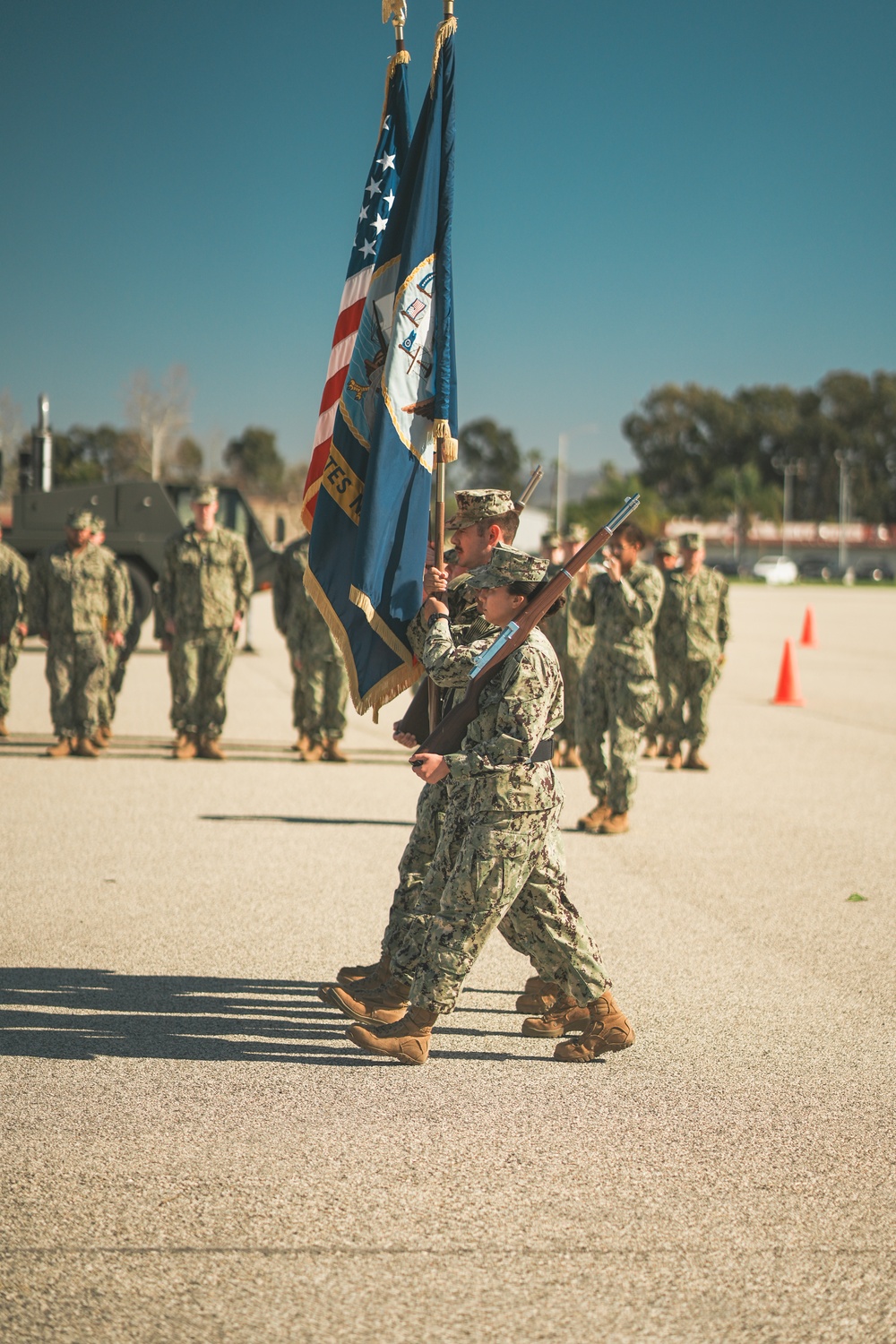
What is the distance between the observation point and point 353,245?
5.46 metres

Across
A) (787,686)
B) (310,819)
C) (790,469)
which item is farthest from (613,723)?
(790,469)

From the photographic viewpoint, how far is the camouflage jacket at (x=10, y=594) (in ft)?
40.0

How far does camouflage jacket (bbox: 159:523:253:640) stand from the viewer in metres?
11.6

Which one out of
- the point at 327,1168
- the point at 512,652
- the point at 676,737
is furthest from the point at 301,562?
the point at 327,1168

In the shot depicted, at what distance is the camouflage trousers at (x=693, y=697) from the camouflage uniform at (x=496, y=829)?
745 centimetres

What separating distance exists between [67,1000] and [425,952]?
165 cm

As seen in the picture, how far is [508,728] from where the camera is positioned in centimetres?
435

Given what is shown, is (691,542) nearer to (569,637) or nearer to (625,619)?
(569,637)

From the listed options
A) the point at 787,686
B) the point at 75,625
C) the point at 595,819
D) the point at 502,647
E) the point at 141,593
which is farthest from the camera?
the point at 141,593

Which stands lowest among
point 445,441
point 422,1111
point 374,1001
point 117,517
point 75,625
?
point 422,1111

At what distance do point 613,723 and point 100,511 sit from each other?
13.6 m

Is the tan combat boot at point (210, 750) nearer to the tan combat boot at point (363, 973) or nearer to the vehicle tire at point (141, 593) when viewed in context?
the tan combat boot at point (363, 973)

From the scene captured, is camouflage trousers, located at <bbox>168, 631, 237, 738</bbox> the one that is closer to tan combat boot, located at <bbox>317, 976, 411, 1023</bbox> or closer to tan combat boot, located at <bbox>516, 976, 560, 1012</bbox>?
tan combat boot, located at <bbox>516, 976, 560, 1012</bbox>

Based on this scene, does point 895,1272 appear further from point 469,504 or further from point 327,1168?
point 469,504
